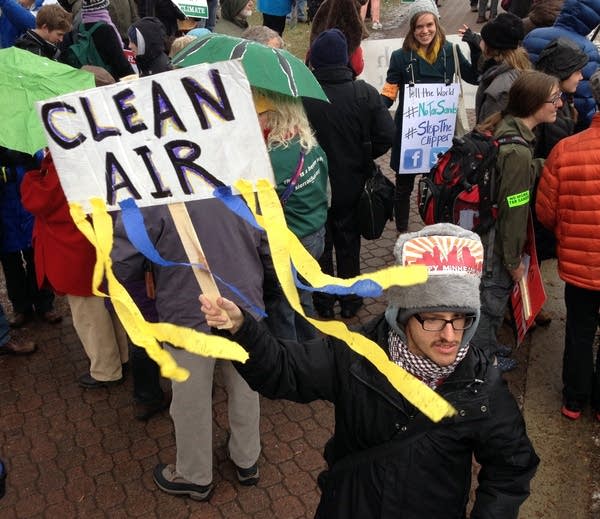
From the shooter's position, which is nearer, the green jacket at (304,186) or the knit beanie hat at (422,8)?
the green jacket at (304,186)

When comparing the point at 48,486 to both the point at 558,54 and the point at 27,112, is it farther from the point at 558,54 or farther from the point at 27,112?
the point at 558,54

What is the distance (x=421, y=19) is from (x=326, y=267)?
222cm

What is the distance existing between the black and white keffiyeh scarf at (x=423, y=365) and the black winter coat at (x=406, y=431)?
0.03 metres

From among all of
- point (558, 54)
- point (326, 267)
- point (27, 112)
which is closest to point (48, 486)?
point (27, 112)

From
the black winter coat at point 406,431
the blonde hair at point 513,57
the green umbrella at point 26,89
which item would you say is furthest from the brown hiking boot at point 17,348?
the blonde hair at point 513,57

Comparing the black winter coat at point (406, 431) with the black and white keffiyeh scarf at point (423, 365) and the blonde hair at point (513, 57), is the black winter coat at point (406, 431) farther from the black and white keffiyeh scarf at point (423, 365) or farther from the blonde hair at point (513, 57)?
the blonde hair at point (513, 57)

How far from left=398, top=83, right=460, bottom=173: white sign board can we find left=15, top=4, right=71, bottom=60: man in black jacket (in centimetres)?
327

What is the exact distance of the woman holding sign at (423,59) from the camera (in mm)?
5422

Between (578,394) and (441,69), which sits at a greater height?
(441,69)

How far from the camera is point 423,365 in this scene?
208cm

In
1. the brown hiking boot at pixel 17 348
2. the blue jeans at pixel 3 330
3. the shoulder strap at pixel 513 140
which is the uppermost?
the shoulder strap at pixel 513 140

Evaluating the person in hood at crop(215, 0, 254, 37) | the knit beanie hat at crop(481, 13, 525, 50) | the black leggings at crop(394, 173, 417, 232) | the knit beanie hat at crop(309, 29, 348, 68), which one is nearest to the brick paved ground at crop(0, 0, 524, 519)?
the knit beanie hat at crop(309, 29, 348, 68)

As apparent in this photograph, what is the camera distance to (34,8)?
8.78m

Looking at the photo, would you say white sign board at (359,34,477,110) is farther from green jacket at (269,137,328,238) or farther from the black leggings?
green jacket at (269,137,328,238)
